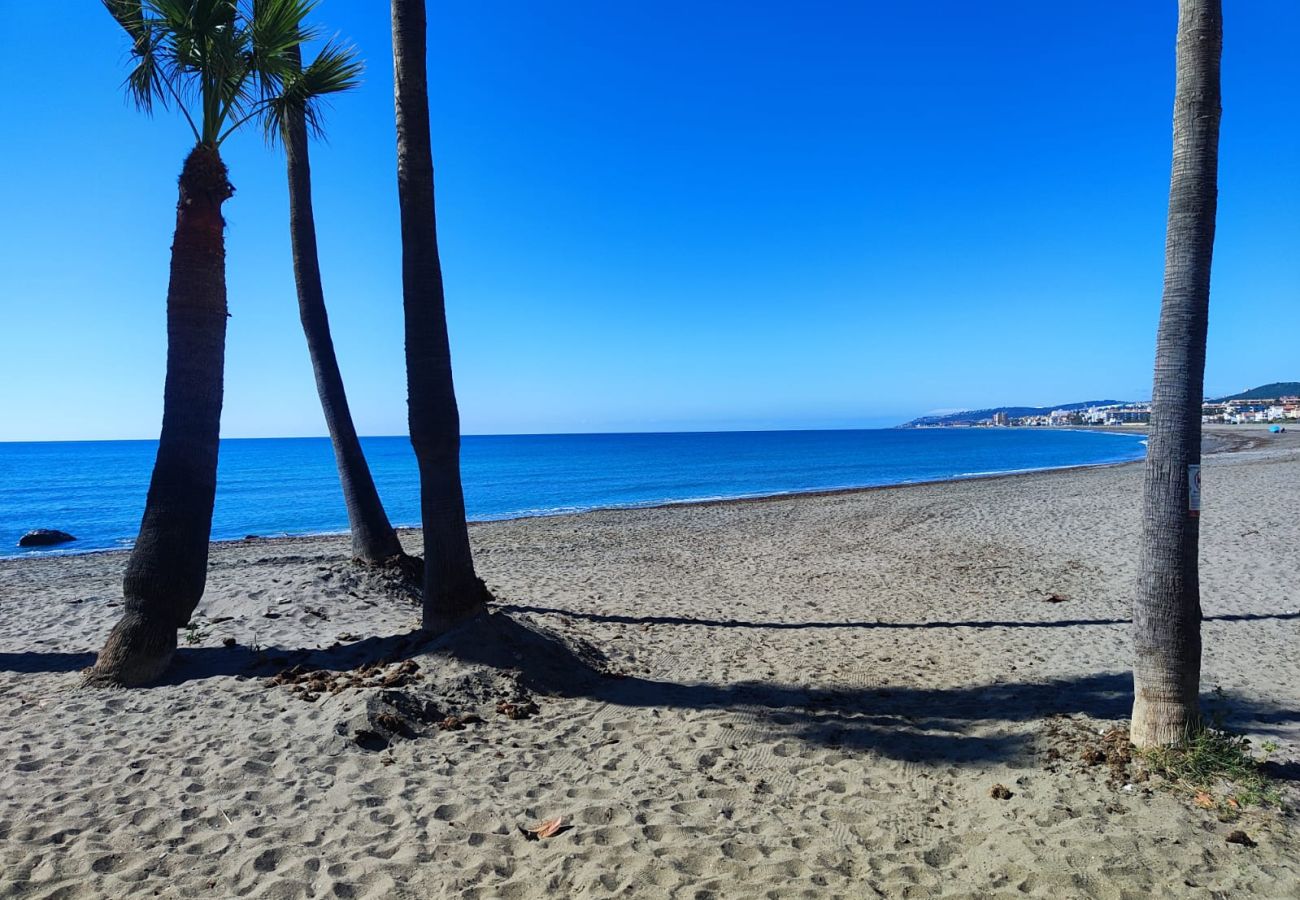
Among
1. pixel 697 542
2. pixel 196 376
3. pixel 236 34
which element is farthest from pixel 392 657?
pixel 697 542

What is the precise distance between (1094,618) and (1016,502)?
1530 cm

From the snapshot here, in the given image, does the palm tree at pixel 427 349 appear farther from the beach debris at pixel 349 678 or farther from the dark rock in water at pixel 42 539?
the dark rock in water at pixel 42 539

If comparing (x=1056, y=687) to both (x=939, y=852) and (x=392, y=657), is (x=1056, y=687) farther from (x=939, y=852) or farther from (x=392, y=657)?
(x=392, y=657)

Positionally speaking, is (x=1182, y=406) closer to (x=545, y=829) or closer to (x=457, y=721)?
(x=545, y=829)

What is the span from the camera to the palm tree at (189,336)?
6.05 meters

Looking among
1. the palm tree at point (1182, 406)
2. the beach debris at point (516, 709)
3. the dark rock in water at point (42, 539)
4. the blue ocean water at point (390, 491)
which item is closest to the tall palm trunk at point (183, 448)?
the beach debris at point (516, 709)

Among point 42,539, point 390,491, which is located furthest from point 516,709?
point 390,491

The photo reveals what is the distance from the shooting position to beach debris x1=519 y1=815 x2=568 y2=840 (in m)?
3.87

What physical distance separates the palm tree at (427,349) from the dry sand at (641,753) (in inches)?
25.8

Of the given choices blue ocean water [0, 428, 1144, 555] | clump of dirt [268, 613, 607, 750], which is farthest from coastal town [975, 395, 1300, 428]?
clump of dirt [268, 613, 607, 750]

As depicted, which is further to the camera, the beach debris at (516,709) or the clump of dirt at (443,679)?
the beach debris at (516,709)

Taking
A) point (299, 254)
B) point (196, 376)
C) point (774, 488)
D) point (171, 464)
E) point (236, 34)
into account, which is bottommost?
point (774, 488)

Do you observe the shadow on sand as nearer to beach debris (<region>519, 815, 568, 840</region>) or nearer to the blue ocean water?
beach debris (<region>519, 815, 568, 840</region>)

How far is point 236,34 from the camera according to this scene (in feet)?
20.0
